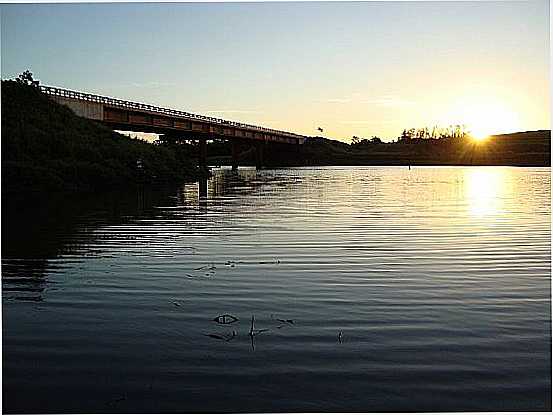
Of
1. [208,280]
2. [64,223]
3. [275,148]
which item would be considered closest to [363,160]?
[275,148]

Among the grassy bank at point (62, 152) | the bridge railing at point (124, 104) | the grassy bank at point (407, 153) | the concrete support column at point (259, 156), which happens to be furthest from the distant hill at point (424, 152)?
the grassy bank at point (62, 152)

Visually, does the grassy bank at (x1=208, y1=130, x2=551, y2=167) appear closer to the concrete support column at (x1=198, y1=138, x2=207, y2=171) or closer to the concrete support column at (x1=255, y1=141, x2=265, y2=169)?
the concrete support column at (x1=255, y1=141, x2=265, y2=169)

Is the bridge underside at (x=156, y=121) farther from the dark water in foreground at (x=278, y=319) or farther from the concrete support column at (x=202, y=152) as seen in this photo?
A: the dark water in foreground at (x=278, y=319)

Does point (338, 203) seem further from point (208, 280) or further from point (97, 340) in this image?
point (97, 340)

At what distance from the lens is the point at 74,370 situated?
6.73m

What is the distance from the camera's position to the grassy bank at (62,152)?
28672 millimetres

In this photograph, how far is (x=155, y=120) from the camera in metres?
48.0

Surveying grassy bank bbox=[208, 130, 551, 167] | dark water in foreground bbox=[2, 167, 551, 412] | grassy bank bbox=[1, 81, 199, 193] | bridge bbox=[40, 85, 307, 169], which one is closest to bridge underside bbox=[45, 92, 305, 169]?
bridge bbox=[40, 85, 307, 169]

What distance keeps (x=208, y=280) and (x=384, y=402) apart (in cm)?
488

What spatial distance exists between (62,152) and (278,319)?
25364 millimetres

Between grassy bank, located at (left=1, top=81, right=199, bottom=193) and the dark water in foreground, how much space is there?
1242cm

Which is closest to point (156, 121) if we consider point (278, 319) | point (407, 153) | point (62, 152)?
point (62, 152)

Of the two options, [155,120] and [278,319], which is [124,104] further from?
[278,319]

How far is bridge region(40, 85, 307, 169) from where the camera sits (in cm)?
4003
